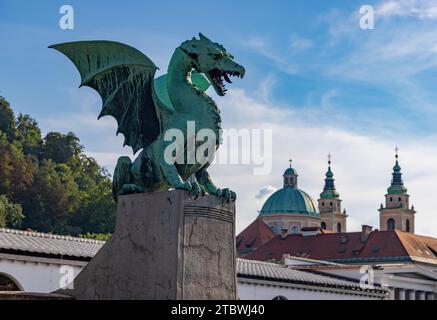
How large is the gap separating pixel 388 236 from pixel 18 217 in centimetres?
4347

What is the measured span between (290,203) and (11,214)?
74.9 metres

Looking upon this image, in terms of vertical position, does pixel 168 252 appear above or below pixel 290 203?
below

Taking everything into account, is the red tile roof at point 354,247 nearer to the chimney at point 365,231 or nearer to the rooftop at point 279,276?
the chimney at point 365,231

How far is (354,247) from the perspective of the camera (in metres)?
108

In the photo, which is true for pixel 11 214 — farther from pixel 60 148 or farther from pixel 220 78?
pixel 220 78

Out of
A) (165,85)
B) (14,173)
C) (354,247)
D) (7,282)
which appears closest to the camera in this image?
(165,85)

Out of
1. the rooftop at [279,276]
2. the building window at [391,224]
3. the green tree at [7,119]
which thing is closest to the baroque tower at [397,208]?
the building window at [391,224]

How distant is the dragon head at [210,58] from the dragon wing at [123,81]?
646 millimetres
